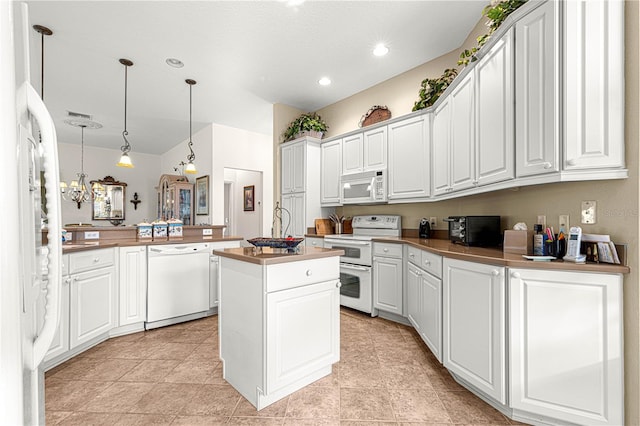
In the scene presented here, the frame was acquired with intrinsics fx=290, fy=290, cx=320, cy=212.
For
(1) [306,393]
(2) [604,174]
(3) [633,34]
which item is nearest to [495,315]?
(2) [604,174]

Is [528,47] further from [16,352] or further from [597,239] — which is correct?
[16,352]

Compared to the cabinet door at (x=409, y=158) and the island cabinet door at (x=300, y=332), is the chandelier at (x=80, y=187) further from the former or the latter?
the island cabinet door at (x=300, y=332)

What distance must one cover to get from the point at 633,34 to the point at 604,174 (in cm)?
67

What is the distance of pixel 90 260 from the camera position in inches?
97.5

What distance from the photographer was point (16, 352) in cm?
42

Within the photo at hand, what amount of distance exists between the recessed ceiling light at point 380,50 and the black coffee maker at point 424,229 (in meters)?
1.91

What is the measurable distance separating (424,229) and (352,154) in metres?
1.37

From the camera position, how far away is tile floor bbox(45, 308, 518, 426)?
1.64m

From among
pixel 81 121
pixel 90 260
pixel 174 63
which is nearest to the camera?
pixel 90 260

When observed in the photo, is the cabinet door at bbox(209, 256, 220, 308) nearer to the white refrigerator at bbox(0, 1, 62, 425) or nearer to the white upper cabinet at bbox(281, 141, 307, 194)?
the white upper cabinet at bbox(281, 141, 307, 194)

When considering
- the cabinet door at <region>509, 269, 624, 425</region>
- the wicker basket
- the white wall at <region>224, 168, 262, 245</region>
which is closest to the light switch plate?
the cabinet door at <region>509, 269, 624, 425</region>

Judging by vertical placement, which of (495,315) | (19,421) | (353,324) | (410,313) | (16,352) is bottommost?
(353,324)

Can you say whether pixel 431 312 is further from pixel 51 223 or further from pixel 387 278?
pixel 51 223

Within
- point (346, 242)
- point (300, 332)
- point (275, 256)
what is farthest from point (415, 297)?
point (275, 256)
